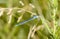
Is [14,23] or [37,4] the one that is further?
[14,23]

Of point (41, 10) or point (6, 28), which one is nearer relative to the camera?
point (41, 10)

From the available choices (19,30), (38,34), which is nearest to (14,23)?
(19,30)

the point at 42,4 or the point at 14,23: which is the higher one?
the point at 42,4

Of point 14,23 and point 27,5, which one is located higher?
point 27,5

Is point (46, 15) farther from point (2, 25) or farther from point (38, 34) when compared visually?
point (2, 25)

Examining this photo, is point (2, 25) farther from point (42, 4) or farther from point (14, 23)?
point (42, 4)

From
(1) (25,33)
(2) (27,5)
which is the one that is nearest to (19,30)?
(1) (25,33)

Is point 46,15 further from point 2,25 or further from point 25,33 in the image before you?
point 2,25
